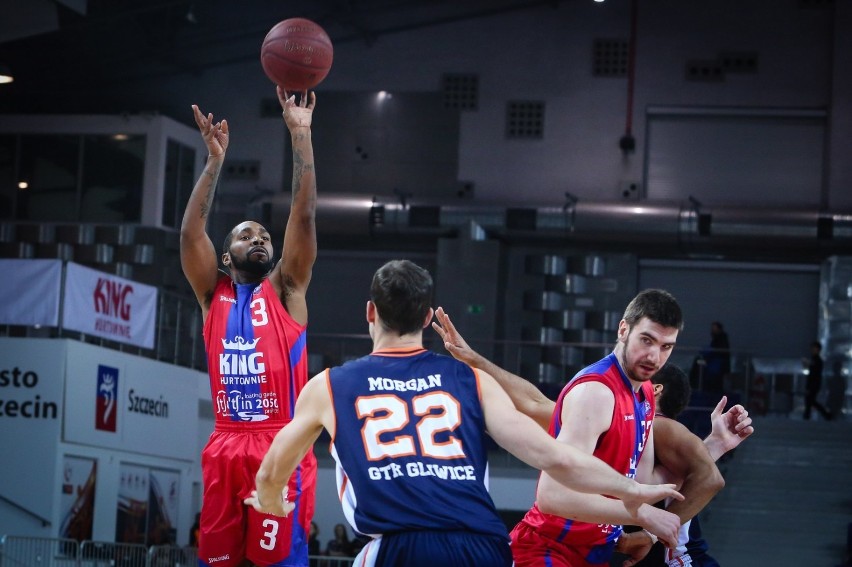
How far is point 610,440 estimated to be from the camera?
5.71 metres

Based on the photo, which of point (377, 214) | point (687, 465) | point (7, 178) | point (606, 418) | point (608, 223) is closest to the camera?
point (606, 418)

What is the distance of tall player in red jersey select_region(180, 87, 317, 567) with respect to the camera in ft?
22.4

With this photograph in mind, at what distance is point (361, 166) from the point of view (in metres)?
27.1

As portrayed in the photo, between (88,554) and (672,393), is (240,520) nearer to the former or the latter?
(672,393)

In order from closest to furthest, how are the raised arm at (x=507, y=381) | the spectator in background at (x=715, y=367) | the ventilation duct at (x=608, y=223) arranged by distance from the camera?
1. the raised arm at (x=507, y=381)
2. the spectator in background at (x=715, y=367)
3. the ventilation duct at (x=608, y=223)

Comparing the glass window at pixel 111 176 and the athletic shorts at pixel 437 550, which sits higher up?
the glass window at pixel 111 176

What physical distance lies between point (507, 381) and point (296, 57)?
2644mm

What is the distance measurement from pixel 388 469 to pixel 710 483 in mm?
2614

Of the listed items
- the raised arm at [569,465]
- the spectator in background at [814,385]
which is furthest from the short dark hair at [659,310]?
the spectator in background at [814,385]

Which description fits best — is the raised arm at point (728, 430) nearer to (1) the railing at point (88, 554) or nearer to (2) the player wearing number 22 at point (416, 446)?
(2) the player wearing number 22 at point (416, 446)

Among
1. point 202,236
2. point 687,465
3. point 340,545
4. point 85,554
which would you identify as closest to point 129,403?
point 85,554

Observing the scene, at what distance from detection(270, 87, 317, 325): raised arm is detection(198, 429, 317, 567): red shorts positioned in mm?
869

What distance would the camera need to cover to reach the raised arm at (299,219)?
705 centimetres

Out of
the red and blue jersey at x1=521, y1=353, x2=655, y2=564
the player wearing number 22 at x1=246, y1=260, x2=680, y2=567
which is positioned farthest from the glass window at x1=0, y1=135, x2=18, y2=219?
the player wearing number 22 at x1=246, y1=260, x2=680, y2=567
